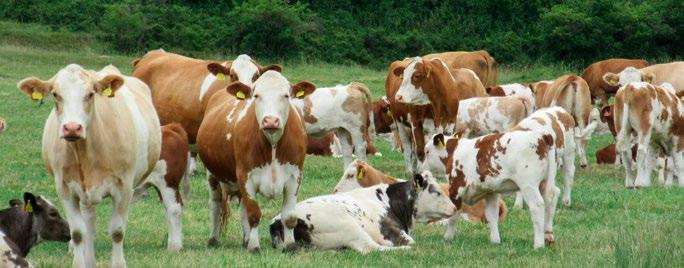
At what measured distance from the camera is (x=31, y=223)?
10688mm

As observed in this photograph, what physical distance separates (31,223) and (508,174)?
A: 414 cm

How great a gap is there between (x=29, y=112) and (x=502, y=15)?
2774 centimetres

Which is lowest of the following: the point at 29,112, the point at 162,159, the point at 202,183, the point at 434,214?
the point at 29,112

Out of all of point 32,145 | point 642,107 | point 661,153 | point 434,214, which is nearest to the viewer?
point 434,214

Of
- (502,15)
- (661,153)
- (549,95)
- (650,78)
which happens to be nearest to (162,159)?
(661,153)

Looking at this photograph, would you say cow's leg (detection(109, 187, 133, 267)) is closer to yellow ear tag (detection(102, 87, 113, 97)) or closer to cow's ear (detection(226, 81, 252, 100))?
yellow ear tag (detection(102, 87, 113, 97))

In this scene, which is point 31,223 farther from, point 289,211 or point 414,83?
point 414,83

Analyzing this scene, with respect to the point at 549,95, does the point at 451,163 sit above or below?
above

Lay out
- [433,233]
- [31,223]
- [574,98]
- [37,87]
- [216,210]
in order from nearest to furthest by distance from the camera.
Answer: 1. [37,87]
2. [31,223]
3. [216,210]
4. [433,233]
5. [574,98]

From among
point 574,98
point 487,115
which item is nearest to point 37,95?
point 487,115

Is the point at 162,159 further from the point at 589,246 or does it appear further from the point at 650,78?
the point at 650,78

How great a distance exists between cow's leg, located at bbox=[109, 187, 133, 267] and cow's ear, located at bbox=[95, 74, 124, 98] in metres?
0.76

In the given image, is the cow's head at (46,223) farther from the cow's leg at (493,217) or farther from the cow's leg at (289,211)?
the cow's leg at (493,217)

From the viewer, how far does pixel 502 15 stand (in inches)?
2030
